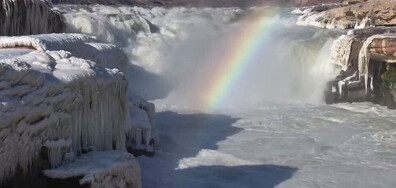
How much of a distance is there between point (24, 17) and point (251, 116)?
7.39 m

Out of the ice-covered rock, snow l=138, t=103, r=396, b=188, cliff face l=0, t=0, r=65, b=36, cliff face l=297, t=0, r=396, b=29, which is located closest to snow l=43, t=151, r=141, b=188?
snow l=138, t=103, r=396, b=188

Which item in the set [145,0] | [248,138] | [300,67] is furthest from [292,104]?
[145,0]

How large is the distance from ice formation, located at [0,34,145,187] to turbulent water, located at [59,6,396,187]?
2284 mm

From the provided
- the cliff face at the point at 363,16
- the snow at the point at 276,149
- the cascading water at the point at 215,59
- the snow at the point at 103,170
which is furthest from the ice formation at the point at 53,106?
the cliff face at the point at 363,16

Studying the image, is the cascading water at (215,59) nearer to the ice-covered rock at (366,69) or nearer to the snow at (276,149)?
the ice-covered rock at (366,69)

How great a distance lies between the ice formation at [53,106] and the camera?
172 inches

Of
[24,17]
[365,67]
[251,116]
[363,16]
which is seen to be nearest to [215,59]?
[365,67]

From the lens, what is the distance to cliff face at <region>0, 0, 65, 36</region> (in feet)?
28.2

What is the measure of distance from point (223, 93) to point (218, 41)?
406 centimetres

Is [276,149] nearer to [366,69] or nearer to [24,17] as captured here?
[24,17]

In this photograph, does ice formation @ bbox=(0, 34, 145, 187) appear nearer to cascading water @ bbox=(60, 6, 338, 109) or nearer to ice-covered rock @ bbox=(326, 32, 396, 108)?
cascading water @ bbox=(60, 6, 338, 109)

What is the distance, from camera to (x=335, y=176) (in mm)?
8797

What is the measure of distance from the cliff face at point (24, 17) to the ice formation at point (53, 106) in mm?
1728

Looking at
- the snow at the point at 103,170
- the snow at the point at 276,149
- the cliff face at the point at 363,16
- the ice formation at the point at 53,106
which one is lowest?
the snow at the point at 276,149
